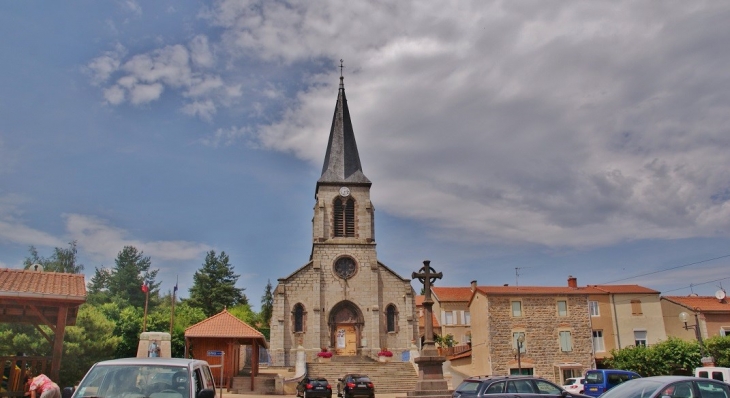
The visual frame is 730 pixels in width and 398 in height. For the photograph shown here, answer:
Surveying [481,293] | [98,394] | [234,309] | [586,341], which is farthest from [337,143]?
[98,394]

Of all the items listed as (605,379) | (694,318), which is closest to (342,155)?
(694,318)

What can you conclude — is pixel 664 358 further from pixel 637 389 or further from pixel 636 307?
pixel 637 389

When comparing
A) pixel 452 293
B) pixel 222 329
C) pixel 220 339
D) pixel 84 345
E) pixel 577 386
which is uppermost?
pixel 452 293

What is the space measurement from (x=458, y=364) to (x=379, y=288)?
781cm

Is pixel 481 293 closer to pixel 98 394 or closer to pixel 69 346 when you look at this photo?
pixel 69 346

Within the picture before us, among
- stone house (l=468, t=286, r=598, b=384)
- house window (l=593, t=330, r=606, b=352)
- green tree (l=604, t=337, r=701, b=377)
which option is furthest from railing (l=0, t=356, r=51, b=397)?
house window (l=593, t=330, r=606, b=352)

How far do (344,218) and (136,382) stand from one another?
36.3 meters

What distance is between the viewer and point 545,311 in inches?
1410

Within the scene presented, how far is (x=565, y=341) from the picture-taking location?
1394 inches

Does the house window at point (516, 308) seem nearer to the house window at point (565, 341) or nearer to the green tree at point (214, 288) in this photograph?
the house window at point (565, 341)

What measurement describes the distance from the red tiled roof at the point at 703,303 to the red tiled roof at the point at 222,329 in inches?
1107

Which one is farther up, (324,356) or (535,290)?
(535,290)

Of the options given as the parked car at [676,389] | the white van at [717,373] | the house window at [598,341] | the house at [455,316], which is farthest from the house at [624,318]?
the parked car at [676,389]

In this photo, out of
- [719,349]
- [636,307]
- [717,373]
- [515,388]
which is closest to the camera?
[515,388]
